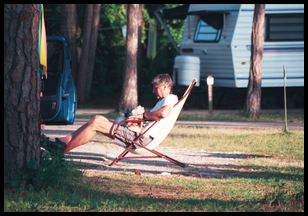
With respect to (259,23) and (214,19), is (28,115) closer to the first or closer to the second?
(259,23)

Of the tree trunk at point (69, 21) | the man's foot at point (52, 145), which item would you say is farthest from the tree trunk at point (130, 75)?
the man's foot at point (52, 145)

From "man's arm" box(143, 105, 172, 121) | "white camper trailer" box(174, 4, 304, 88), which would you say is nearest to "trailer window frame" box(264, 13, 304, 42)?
"white camper trailer" box(174, 4, 304, 88)

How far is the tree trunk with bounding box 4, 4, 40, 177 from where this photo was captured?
9.09 metres

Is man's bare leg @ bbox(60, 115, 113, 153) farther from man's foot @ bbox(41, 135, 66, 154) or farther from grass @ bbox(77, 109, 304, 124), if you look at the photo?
grass @ bbox(77, 109, 304, 124)

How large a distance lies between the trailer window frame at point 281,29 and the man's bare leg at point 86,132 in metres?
13.9

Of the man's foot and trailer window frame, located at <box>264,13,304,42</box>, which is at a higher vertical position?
trailer window frame, located at <box>264,13,304,42</box>

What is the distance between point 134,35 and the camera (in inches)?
915

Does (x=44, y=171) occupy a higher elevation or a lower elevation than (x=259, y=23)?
lower

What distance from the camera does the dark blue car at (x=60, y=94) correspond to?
58.4ft

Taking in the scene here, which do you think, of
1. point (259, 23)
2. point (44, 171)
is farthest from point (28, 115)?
point (259, 23)

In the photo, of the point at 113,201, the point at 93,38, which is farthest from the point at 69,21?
the point at 113,201

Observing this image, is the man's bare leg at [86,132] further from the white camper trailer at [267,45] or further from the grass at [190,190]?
the white camper trailer at [267,45]

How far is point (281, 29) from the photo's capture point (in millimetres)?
25172
